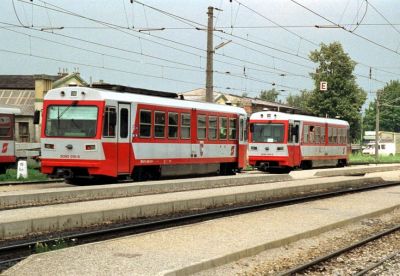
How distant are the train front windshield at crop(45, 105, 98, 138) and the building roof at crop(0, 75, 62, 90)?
35.3 meters

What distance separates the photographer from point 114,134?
1795 centimetres

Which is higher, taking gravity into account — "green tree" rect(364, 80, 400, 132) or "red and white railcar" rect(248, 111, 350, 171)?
"green tree" rect(364, 80, 400, 132)

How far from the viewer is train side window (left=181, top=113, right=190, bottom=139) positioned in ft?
70.1

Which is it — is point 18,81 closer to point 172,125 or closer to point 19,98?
point 19,98

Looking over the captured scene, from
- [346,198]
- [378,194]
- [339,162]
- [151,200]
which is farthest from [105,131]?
[339,162]

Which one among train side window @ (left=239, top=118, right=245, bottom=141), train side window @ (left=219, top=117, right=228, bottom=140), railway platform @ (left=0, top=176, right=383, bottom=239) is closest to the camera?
railway platform @ (left=0, top=176, right=383, bottom=239)

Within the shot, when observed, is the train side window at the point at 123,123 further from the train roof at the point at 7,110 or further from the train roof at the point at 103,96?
the train roof at the point at 7,110

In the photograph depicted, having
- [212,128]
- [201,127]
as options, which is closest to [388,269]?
[201,127]

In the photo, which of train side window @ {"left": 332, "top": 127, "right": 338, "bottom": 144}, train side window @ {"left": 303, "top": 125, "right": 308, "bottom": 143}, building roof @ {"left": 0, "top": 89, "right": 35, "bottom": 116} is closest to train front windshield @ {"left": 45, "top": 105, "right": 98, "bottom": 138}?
train side window @ {"left": 303, "top": 125, "right": 308, "bottom": 143}

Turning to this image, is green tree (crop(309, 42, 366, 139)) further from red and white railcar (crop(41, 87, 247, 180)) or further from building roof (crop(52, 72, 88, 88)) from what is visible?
red and white railcar (crop(41, 87, 247, 180))

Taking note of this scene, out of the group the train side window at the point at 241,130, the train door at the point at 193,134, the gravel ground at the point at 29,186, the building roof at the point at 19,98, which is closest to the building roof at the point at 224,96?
the building roof at the point at 19,98

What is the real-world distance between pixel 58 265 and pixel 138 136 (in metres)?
11.4

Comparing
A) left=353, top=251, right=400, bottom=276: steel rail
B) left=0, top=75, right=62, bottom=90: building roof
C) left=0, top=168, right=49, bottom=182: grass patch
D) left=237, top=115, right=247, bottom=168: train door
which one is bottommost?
left=353, top=251, right=400, bottom=276: steel rail

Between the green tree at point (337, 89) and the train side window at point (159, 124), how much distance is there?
47.9 meters
